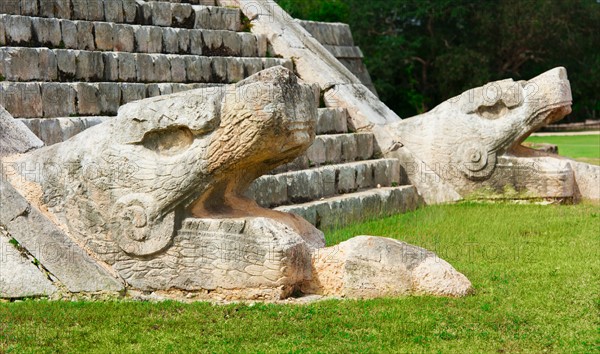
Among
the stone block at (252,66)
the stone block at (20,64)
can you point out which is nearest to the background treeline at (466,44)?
the stone block at (252,66)

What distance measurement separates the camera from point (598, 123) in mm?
27906

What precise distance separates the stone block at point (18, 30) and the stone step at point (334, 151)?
8.75ft

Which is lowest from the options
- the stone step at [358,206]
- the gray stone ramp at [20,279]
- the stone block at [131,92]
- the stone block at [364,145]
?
the gray stone ramp at [20,279]

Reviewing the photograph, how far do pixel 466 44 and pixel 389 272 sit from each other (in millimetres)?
24507

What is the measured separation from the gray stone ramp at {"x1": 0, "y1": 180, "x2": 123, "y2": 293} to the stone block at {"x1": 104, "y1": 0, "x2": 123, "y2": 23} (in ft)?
13.1

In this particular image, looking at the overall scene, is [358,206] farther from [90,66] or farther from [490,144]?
[90,66]

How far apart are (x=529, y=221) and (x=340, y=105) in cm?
305

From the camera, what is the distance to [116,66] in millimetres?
9445

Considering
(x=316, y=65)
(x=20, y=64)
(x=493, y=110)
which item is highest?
(x=316, y=65)

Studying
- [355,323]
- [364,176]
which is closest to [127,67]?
[364,176]

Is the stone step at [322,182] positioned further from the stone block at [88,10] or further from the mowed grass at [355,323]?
the stone block at [88,10]

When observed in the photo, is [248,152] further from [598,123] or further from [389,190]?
[598,123]

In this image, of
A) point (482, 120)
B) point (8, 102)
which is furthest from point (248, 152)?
point (482, 120)

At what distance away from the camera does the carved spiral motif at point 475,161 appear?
11242 mm
